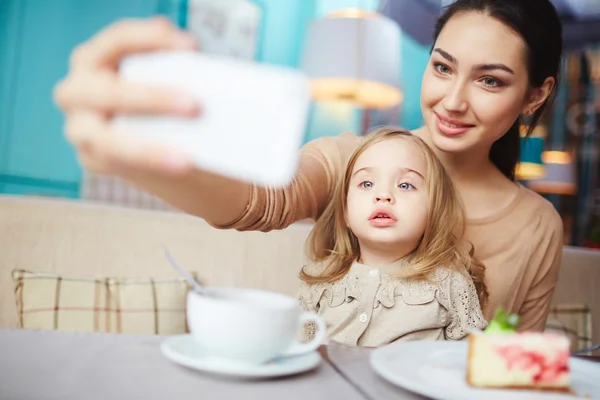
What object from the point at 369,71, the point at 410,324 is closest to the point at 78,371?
the point at 410,324

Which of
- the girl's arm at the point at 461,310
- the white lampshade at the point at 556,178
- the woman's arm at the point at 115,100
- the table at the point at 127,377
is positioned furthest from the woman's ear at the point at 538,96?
the white lampshade at the point at 556,178

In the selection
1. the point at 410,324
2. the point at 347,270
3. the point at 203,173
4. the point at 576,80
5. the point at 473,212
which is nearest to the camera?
the point at 203,173

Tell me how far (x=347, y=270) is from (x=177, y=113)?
0.75 m

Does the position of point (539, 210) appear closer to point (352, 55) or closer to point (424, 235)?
point (424, 235)

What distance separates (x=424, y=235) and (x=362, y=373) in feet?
1.72

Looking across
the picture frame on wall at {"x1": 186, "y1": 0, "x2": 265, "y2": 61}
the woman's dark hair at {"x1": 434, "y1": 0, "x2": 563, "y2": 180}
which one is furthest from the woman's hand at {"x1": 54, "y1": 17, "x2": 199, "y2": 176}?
the picture frame on wall at {"x1": 186, "y1": 0, "x2": 265, "y2": 61}

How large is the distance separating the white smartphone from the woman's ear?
3.11ft

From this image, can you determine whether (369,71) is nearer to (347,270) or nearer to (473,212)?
(473,212)

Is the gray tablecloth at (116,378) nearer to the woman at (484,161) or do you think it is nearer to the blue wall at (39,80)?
the woman at (484,161)

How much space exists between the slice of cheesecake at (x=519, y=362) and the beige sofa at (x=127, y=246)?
1.13m

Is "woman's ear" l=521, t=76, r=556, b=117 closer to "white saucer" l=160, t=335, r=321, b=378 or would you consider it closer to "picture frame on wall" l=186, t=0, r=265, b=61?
"white saucer" l=160, t=335, r=321, b=378

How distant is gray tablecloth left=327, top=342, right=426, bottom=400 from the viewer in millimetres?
528

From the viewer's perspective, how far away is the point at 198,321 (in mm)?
510

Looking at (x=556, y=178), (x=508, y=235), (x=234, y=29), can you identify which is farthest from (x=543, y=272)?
(x=556, y=178)
